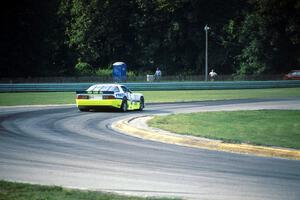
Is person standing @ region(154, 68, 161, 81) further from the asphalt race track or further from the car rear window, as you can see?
the asphalt race track

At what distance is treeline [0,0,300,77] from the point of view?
73.1 meters

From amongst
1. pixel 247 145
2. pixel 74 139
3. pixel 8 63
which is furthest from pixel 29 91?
pixel 247 145

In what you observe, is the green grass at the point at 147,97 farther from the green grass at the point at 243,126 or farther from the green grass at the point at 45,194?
the green grass at the point at 45,194

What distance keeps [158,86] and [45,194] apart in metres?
41.4

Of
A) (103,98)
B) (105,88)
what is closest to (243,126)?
(103,98)

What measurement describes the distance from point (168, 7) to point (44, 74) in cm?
1994

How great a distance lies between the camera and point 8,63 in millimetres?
65125

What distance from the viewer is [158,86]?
48.7 meters

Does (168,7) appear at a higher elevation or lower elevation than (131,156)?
higher

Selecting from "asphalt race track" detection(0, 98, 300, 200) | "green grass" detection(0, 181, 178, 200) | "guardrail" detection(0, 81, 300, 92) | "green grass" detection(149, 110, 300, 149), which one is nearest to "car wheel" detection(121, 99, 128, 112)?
"green grass" detection(149, 110, 300, 149)

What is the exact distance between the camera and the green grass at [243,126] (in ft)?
44.5

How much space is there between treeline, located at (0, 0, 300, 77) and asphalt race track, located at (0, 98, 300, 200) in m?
56.9

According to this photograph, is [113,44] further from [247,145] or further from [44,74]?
[247,145]

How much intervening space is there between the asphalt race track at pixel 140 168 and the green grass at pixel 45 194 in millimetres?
561
